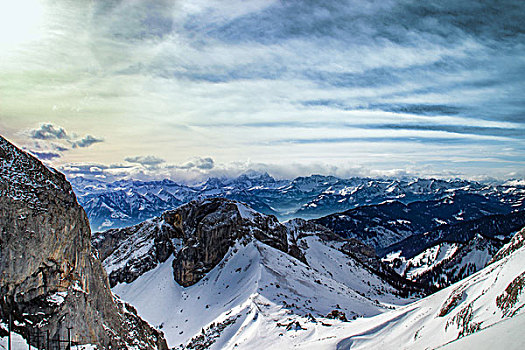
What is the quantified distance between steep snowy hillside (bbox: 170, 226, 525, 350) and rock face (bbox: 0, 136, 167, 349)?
23896 millimetres

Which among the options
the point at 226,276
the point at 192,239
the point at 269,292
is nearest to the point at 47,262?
the point at 269,292

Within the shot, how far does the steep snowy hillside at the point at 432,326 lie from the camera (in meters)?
12.4

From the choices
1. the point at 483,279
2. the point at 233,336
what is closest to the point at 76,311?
the point at 233,336

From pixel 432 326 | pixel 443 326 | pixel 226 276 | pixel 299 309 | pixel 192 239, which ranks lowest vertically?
pixel 192 239

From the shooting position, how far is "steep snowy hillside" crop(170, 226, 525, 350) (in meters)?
12.4

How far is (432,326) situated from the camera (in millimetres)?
34438

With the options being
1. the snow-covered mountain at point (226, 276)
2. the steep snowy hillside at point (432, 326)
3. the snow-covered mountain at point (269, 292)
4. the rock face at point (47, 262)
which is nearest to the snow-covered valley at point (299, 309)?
the steep snowy hillside at point (432, 326)

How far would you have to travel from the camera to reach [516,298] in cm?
2406

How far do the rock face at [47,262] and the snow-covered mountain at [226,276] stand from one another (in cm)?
2982

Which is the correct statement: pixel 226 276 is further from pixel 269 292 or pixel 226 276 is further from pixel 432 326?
pixel 432 326

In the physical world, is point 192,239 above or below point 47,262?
below

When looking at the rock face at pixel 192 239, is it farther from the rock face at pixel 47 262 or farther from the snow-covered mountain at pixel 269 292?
the rock face at pixel 47 262

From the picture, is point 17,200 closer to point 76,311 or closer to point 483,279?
point 76,311

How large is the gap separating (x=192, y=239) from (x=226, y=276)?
105 feet
